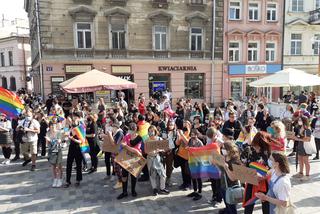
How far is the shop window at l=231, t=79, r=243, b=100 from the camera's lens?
22.9 meters

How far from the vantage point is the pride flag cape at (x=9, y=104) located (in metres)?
8.90

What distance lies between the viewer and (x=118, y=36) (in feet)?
62.9

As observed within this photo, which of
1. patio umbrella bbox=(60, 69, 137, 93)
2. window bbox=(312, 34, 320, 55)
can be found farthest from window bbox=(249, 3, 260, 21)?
patio umbrella bbox=(60, 69, 137, 93)

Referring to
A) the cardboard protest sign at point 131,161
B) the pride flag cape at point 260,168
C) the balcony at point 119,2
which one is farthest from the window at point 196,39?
the pride flag cape at point 260,168

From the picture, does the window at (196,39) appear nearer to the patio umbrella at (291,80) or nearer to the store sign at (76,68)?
the store sign at (76,68)

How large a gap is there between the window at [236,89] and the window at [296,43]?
19.1 feet

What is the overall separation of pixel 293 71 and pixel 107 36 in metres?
12.3

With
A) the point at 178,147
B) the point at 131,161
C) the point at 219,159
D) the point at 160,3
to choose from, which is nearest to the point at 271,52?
the point at 160,3

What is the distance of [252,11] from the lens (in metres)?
22.5

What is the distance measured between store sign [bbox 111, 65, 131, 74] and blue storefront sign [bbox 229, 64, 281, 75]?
340 inches

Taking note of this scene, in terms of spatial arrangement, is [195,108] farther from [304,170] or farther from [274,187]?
[274,187]

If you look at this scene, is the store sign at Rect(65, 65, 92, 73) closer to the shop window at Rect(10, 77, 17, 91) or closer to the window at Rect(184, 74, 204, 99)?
the window at Rect(184, 74, 204, 99)

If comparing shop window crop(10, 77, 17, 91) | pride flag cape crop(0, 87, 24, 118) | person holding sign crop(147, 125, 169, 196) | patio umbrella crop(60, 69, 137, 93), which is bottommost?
person holding sign crop(147, 125, 169, 196)

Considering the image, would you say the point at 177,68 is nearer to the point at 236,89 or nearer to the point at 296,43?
the point at 236,89
